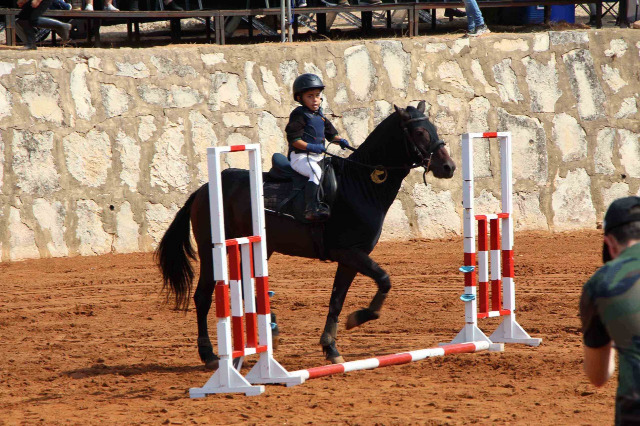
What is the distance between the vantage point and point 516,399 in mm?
6094

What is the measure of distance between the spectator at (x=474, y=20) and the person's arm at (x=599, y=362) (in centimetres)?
1143

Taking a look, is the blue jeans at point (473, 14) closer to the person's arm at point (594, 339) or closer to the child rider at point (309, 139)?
the child rider at point (309, 139)

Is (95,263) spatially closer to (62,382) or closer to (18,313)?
(18,313)

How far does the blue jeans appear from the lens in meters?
14.2

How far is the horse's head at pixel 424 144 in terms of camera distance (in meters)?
7.36

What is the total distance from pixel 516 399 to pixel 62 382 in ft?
11.3

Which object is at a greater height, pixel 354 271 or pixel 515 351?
pixel 354 271

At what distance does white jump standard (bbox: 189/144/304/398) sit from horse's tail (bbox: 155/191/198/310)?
140 centimetres

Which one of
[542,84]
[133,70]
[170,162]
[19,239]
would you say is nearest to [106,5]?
[133,70]

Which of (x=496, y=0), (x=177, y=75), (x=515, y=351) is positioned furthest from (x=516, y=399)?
(x=496, y=0)

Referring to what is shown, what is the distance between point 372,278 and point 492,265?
1.25 meters

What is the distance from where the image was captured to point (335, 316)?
24.6ft

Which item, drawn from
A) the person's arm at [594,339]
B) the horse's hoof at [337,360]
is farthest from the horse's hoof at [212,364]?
the person's arm at [594,339]

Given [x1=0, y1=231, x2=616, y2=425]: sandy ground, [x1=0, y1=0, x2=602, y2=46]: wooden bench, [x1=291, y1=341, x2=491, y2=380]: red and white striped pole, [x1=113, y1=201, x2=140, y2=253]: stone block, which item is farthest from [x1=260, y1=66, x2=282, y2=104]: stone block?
[x1=291, y1=341, x2=491, y2=380]: red and white striped pole
